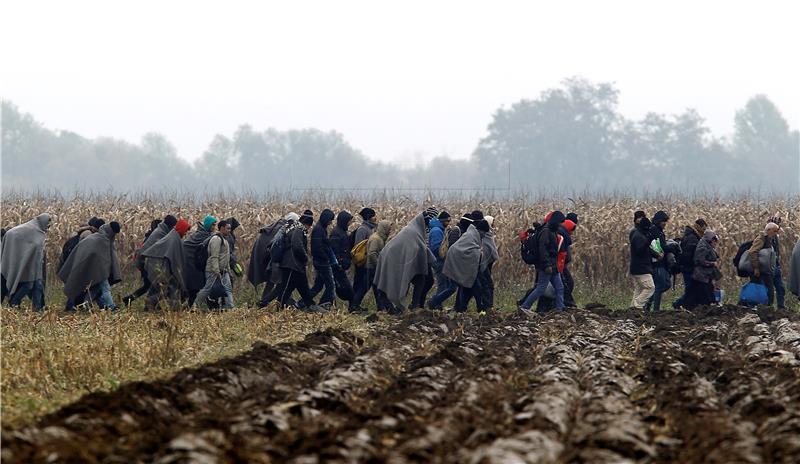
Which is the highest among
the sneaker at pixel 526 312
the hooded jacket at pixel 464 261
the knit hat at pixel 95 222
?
the knit hat at pixel 95 222

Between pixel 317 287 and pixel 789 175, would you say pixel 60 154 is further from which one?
pixel 317 287

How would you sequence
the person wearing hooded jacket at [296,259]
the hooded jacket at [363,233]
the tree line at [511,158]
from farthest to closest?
the tree line at [511,158] → the hooded jacket at [363,233] → the person wearing hooded jacket at [296,259]

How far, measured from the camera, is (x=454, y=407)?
8555mm

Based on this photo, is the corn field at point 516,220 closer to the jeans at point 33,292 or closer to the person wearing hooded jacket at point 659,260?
the person wearing hooded jacket at point 659,260

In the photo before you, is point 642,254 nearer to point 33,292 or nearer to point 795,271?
point 795,271

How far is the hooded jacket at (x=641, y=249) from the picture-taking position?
→ 18.8m

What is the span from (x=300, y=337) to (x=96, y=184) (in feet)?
300

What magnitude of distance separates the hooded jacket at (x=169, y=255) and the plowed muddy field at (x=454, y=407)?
5012 millimetres

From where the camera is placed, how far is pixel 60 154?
106 metres

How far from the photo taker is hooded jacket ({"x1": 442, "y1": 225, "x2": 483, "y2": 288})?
60.3 feet

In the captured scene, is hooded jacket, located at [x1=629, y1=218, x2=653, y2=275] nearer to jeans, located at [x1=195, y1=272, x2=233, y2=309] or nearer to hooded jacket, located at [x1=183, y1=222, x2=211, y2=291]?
jeans, located at [x1=195, y1=272, x2=233, y2=309]

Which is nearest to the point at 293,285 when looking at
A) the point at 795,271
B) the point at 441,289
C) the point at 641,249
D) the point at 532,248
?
the point at 441,289

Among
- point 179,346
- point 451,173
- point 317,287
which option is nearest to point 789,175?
point 451,173

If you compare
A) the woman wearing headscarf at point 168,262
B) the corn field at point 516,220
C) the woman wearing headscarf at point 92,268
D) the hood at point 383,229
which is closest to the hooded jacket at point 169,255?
the woman wearing headscarf at point 168,262
